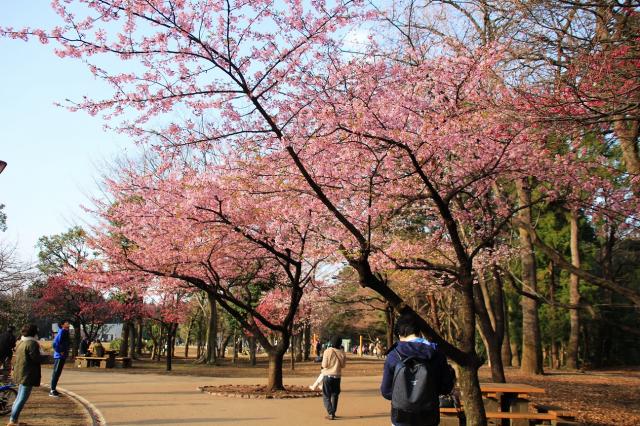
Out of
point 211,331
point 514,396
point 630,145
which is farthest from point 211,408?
point 211,331

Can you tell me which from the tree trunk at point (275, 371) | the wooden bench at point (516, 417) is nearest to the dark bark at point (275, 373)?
the tree trunk at point (275, 371)

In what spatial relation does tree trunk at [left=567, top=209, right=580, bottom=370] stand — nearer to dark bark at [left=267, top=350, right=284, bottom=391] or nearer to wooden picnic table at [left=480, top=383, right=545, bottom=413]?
dark bark at [left=267, top=350, right=284, bottom=391]

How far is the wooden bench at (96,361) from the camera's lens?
914 inches

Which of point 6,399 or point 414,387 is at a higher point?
point 414,387

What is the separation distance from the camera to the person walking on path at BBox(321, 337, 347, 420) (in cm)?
891

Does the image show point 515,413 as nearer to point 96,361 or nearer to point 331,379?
point 331,379

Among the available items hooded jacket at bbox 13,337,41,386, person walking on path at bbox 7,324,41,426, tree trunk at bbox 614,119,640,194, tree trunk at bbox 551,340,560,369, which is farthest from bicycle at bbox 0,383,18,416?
tree trunk at bbox 551,340,560,369

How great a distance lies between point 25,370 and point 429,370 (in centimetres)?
596

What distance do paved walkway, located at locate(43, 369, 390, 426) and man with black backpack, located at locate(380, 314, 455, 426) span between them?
14.9 feet

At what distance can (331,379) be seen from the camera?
8.96 m

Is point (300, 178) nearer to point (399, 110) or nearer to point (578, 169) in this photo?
point (399, 110)

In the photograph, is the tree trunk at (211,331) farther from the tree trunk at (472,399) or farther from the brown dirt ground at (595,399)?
the tree trunk at (472,399)

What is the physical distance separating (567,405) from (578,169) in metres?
4.80

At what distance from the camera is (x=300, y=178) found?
803 cm
